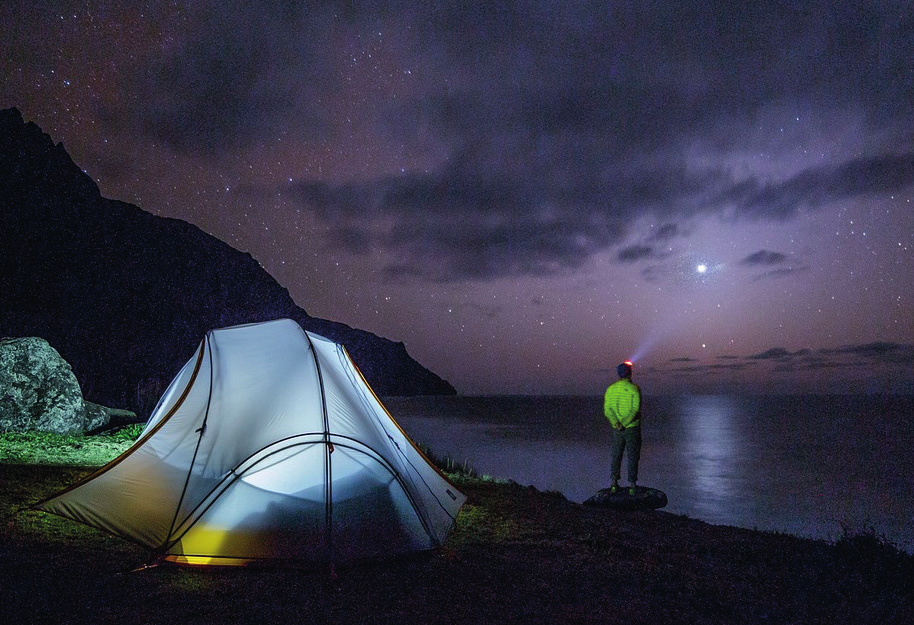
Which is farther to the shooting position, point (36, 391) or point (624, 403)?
point (36, 391)

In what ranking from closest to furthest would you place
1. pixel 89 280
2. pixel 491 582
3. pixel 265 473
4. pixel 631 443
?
pixel 491 582 < pixel 265 473 < pixel 631 443 < pixel 89 280

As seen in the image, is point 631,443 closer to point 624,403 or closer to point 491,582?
point 624,403

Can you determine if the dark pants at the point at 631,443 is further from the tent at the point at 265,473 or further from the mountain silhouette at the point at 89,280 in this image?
the mountain silhouette at the point at 89,280

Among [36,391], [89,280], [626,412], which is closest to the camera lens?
[626,412]

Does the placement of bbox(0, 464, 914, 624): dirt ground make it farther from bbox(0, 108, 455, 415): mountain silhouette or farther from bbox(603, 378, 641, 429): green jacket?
bbox(0, 108, 455, 415): mountain silhouette

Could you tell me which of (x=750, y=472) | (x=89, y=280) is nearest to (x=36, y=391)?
(x=750, y=472)

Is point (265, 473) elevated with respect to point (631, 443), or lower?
elevated

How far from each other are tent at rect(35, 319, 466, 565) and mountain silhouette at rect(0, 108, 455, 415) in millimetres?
54368

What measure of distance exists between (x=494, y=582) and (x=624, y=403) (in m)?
5.82

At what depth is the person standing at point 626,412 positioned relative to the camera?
36.4 ft

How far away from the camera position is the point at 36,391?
16438 mm

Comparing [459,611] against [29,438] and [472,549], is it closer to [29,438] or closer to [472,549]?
[472,549]

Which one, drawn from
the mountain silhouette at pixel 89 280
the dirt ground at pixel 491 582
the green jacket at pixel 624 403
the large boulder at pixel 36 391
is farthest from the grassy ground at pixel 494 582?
the mountain silhouette at pixel 89 280

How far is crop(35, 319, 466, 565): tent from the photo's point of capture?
20.9ft
